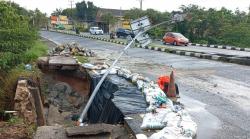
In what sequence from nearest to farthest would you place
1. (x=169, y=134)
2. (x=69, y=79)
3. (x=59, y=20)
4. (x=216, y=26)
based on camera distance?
(x=169, y=134)
(x=69, y=79)
(x=216, y=26)
(x=59, y=20)

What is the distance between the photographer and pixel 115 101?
8289mm

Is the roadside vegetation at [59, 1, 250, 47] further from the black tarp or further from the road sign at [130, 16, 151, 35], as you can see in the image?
the road sign at [130, 16, 151, 35]

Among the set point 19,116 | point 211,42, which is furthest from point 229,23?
point 19,116

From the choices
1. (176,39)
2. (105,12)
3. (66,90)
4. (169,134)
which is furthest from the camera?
(105,12)

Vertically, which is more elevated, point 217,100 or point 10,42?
→ point 10,42

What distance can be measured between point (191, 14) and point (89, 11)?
2185 inches

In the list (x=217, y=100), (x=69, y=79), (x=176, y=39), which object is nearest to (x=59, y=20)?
(x=176, y=39)

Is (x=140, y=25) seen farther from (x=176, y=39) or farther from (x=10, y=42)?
(x=176, y=39)

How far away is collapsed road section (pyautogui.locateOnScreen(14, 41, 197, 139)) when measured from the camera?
19.7 ft

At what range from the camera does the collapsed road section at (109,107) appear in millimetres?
6000

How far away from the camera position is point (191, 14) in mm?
44094

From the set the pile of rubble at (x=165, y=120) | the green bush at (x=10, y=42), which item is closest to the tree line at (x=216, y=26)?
the green bush at (x=10, y=42)

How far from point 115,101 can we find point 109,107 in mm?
465

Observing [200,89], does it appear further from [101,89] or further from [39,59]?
[39,59]
